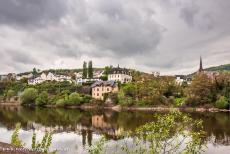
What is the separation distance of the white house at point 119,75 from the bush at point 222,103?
8077cm

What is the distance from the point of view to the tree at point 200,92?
384 feet

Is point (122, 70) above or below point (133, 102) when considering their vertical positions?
above

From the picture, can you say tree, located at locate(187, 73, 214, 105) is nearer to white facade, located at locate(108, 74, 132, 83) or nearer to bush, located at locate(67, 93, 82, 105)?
bush, located at locate(67, 93, 82, 105)

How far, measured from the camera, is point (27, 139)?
5209 cm

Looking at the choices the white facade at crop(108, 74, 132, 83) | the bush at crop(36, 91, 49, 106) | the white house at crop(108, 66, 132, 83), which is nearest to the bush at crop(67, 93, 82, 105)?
the bush at crop(36, 91, 49, 106)

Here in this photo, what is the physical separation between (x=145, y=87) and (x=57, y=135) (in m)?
76.0

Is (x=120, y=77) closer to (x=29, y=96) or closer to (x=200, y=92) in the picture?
(x=29, y=96)

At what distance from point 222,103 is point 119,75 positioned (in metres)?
84.2

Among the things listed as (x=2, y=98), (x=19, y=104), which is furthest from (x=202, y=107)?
(x=2, y=98)

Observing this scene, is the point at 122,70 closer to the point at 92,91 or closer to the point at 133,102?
the point at 92,91

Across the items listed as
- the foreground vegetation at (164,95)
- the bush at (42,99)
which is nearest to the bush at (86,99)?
the foreground vegetation at (164,95)

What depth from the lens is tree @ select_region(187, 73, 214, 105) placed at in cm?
11719

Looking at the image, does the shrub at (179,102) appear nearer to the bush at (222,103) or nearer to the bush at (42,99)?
the bush at (222,103)

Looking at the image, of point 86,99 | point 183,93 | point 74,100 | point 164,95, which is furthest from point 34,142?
point 183,93
